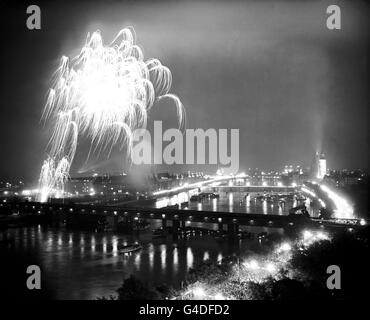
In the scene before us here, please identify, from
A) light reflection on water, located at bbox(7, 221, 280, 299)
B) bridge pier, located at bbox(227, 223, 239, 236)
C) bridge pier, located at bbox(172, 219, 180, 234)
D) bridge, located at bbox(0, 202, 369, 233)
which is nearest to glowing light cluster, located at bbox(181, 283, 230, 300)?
light reflection on water, located at bbox(7, 221, 280, 299)

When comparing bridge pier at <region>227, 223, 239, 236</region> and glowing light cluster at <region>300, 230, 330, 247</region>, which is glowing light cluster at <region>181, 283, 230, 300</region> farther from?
bridge pier at <region>227, 223, 239, 236</region>

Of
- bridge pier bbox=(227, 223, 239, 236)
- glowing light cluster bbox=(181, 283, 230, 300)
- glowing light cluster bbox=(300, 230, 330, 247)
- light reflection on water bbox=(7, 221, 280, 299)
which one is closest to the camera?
glowing light cluster bbox=(181, 283, 230, 300)

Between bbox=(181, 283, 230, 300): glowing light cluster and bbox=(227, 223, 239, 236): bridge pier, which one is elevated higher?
bbox=(181, 283, 230, 300): glowing light cluster

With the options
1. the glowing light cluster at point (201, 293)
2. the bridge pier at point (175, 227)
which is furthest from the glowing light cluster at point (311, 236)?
the bridge pier at point (175, 227)

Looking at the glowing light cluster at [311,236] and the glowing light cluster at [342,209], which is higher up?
the glowing light cluster at [311,236]

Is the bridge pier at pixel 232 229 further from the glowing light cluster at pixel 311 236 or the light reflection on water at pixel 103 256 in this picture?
the glowing light cluster at pixel 311 236

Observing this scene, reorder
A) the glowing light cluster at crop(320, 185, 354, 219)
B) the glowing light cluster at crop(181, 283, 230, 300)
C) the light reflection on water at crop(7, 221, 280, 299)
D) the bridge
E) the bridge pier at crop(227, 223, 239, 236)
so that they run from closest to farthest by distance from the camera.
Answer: the glowing light cluster at crop(181, 283, 230, 300) < the light reflection on water at crop(7, 221, 280, 299) < the bridge < the bridge pier at crop(227, 223, 239, 236) < the glowing light cluster at crop(320, 185, 354, 219)
